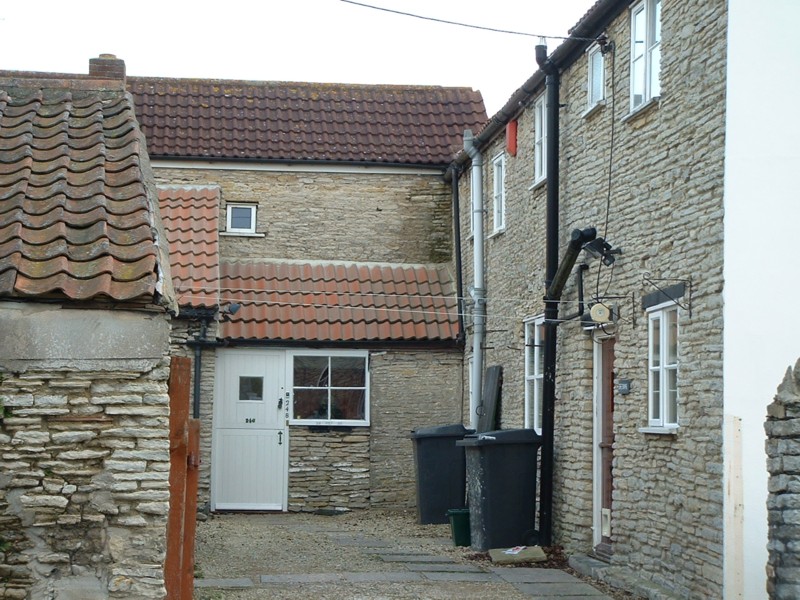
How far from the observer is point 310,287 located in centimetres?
1986

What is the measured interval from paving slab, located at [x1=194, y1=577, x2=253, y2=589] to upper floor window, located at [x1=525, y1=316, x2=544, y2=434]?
15.3ft

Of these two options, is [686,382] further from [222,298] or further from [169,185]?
[169,185]

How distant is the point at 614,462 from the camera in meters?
12.1

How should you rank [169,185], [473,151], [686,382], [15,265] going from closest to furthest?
1. [15,265]
2. [686,382]
3. [473,151]
4. [169,185]

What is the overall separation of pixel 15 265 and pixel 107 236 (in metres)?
0.66

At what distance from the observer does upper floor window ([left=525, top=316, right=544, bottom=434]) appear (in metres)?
14.9

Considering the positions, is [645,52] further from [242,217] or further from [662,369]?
[242,217]

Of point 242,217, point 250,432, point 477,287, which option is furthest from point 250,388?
point 477,287

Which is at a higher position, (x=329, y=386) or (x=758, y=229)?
(x=758, y=229)

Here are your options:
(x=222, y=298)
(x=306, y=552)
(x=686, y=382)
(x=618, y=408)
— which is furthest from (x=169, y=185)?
(x=686, y=382)

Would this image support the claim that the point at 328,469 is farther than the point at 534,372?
Yes

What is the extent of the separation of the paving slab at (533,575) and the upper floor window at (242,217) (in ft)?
31.4

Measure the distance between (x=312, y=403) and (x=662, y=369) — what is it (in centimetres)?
947

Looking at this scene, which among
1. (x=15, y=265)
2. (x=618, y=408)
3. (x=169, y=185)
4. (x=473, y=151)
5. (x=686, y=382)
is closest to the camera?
(x=15, y=265)
